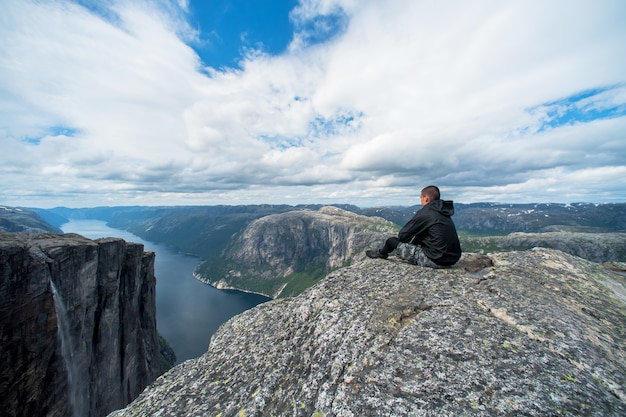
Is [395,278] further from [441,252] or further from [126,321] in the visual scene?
[126,321]

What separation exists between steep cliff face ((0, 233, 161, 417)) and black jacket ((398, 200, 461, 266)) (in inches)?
2254

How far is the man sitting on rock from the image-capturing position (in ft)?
45.1

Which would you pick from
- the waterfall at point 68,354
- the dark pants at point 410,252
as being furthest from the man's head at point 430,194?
the waterfall at point 68,354

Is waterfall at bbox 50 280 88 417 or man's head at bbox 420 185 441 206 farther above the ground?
man's head at bbox 420 185 441 206

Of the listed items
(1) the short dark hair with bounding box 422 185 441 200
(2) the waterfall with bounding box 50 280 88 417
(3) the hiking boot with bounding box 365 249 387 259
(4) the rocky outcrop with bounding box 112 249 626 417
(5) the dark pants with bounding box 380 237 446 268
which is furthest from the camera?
(2) the waterfall with bounding box 50 280 88 417

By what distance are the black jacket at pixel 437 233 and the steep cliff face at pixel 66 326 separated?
188 feet

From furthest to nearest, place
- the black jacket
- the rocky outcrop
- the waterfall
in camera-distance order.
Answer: the waterfall < the black jacket < the rocky outcrop

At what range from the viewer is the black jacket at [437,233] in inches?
539

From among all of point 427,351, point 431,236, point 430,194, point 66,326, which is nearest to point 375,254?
point 431,236

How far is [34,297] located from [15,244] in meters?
9.24

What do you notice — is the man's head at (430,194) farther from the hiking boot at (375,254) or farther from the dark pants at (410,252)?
the hiking boot at (375,254)

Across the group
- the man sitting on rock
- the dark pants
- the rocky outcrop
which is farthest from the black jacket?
the rocky outcrop

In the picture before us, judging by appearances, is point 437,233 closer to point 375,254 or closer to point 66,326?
point 375,254

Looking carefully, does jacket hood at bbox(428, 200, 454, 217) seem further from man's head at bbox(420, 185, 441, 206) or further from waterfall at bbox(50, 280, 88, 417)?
waterfall at bbox(50, 280, 88, 417)
